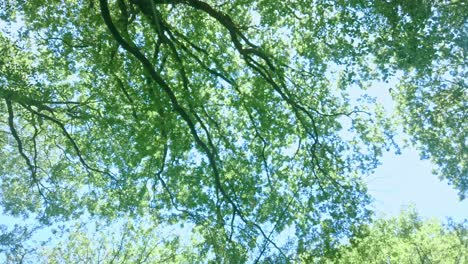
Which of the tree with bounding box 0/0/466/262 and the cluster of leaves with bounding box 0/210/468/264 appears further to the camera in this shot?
the cluster of leaves with bounding box 0/210/468/264

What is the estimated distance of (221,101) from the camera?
56.1ft

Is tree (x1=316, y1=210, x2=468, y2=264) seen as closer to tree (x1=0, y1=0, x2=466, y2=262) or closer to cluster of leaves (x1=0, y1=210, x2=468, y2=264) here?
cluster of leaves (x1=0, y1=210, x2=468, y2=264)

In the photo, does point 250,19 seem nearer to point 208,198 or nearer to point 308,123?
point 308,123

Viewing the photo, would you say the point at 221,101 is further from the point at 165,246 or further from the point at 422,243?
the point at 422,243

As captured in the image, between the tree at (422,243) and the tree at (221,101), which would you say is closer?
the tree at (221,101)

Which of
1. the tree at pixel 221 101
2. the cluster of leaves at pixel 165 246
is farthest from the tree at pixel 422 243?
the tree at pixel 221 101

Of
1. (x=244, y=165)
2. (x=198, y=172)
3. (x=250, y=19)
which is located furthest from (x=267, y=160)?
(x=250, y=19)

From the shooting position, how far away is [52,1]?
1502cm

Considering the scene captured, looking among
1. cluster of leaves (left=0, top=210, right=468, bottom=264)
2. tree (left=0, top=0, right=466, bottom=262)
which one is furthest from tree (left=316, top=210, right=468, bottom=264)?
tree (left=0, top=0, right=466, bottom=262)

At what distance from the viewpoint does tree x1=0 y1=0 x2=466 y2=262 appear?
14289 millimetres

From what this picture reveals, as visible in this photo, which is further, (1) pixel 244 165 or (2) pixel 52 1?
(1) pixel 244 165

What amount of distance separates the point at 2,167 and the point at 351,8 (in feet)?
58.4

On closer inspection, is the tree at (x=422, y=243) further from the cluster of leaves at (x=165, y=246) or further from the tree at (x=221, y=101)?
the tree at (x=221, y=101)

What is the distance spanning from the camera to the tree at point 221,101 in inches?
563
